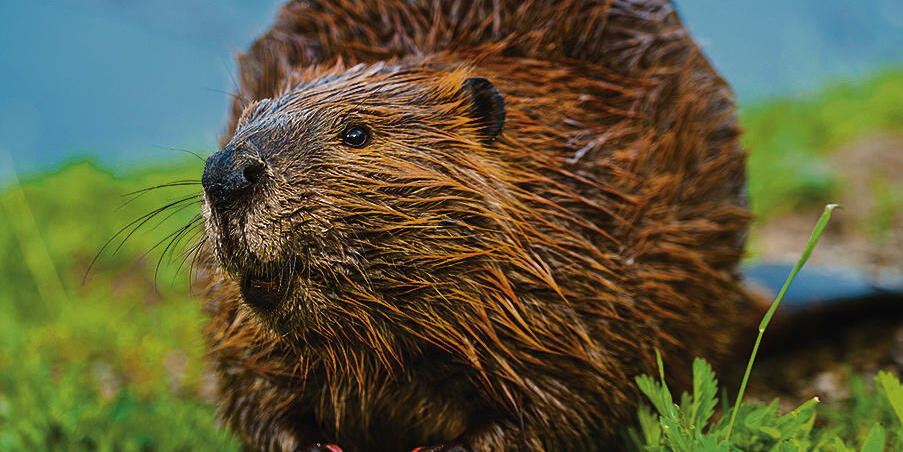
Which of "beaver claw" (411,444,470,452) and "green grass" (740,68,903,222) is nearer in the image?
"beaver claw" (411,444,470,452)

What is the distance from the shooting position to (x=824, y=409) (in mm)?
2203

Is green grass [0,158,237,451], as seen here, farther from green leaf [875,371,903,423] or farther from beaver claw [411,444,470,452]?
green leaf [875,371,903,423]

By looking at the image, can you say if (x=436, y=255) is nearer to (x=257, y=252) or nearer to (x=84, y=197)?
(x=257, y=252)

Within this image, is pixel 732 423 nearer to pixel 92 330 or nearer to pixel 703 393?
pixel 703 393

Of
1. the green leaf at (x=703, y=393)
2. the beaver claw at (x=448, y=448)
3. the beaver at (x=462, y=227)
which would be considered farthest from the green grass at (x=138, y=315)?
the beaver claw at (x=448, y=448)

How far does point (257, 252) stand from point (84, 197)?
4381 mm

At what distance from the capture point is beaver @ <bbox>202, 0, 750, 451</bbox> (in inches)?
56.3

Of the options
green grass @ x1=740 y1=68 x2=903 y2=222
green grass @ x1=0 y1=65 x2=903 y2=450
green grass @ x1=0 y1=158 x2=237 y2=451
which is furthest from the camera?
green grass @ x1=740 y1=68 x2=903 y2=222

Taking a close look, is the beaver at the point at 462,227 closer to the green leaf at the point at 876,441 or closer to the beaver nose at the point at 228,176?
the beaver nose at the point at 228,176

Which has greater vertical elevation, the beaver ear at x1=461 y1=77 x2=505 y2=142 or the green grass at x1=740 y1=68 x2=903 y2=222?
the beaver ear at x1=461 y1=77 x2=505 y2=142

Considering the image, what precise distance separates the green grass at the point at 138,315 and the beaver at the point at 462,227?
0.80 ft

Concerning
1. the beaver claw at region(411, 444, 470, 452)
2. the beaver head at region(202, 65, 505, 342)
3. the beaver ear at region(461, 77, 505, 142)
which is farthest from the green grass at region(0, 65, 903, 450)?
the beaver ear at region(461, 77, 505, 142)

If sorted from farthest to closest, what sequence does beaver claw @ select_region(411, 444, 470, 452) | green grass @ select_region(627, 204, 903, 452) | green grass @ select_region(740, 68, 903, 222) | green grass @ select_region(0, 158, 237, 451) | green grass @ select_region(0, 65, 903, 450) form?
green grass @ select_region(740, 68, 903, 222), green grass @ select_region(0, 158, 237, 451), green grass @ select_region(0, 65, 903, 450), beaver claw @ select_region(411, 444, 470, 452), green grass @ select_region(627, 204, 903, 452)

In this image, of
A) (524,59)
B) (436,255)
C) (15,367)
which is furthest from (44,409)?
(524,59)
